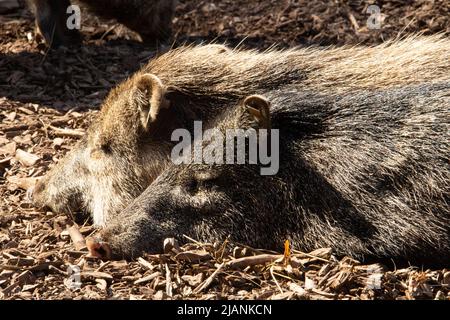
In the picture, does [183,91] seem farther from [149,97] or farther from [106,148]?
[106,148]

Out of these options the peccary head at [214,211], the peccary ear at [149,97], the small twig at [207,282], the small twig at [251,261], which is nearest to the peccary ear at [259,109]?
the peccary head at [214,211]

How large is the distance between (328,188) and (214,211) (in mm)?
722

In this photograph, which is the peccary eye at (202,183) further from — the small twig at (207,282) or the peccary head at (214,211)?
the small twig at (207,282)

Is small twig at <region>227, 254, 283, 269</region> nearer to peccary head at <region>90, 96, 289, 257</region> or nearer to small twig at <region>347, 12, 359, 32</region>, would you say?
peccary head at <region>90, 96, 289, 257</region>

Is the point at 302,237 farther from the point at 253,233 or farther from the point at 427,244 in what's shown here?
the point at 427,244

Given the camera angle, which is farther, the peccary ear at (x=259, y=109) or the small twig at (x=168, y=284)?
the peccary ear at (x=259, y=109)

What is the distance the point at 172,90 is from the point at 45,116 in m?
2.35

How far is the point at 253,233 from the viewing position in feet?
18.6

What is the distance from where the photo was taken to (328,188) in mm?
5609

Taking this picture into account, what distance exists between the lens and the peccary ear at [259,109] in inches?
220
